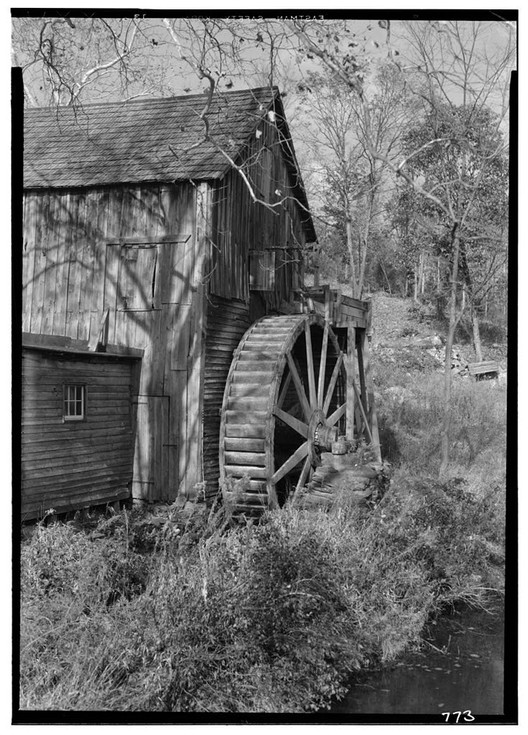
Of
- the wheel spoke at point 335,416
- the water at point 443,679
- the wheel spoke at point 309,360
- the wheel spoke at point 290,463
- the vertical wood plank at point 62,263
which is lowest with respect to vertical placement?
the water at point 443,679

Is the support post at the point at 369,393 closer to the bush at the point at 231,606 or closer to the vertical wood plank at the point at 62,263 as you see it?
the bush at the point at 231,606

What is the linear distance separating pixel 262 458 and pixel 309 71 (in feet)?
17.1

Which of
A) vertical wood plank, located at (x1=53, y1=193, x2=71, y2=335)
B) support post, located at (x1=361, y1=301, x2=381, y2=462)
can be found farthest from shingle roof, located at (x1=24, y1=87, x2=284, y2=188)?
support post, located at (x1=361, y1=301, x2=381, y2=462)

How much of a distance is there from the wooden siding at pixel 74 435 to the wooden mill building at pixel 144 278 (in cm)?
3

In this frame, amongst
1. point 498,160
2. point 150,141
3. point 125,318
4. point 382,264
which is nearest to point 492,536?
point 125,318

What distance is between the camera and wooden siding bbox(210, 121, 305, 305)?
34.9 feet

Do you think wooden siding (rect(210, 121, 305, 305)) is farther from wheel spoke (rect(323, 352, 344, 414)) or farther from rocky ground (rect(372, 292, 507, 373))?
rocky ground (rect(372, 292, 507, 373))

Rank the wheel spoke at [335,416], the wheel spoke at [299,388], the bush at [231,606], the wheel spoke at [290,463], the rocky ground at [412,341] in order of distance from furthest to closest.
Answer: the rocky ground at [412,341] < the wheel spoke at [335,416] < the wheel spoke at [299,388] < the wheel spoke at [290,463] < the bush at [231,606]

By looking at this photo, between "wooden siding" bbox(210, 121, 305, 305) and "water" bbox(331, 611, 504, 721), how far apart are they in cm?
558

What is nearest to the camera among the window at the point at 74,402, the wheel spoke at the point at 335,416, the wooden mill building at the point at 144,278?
the window at the point at 74,402

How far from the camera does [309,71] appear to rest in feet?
29.1

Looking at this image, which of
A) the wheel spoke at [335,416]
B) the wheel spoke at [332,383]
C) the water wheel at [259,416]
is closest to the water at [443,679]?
the water wheel at [259,416]

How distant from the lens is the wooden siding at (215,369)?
10.3 metres

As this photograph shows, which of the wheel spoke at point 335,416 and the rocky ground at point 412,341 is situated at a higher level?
the rocky ground at point 412,341
